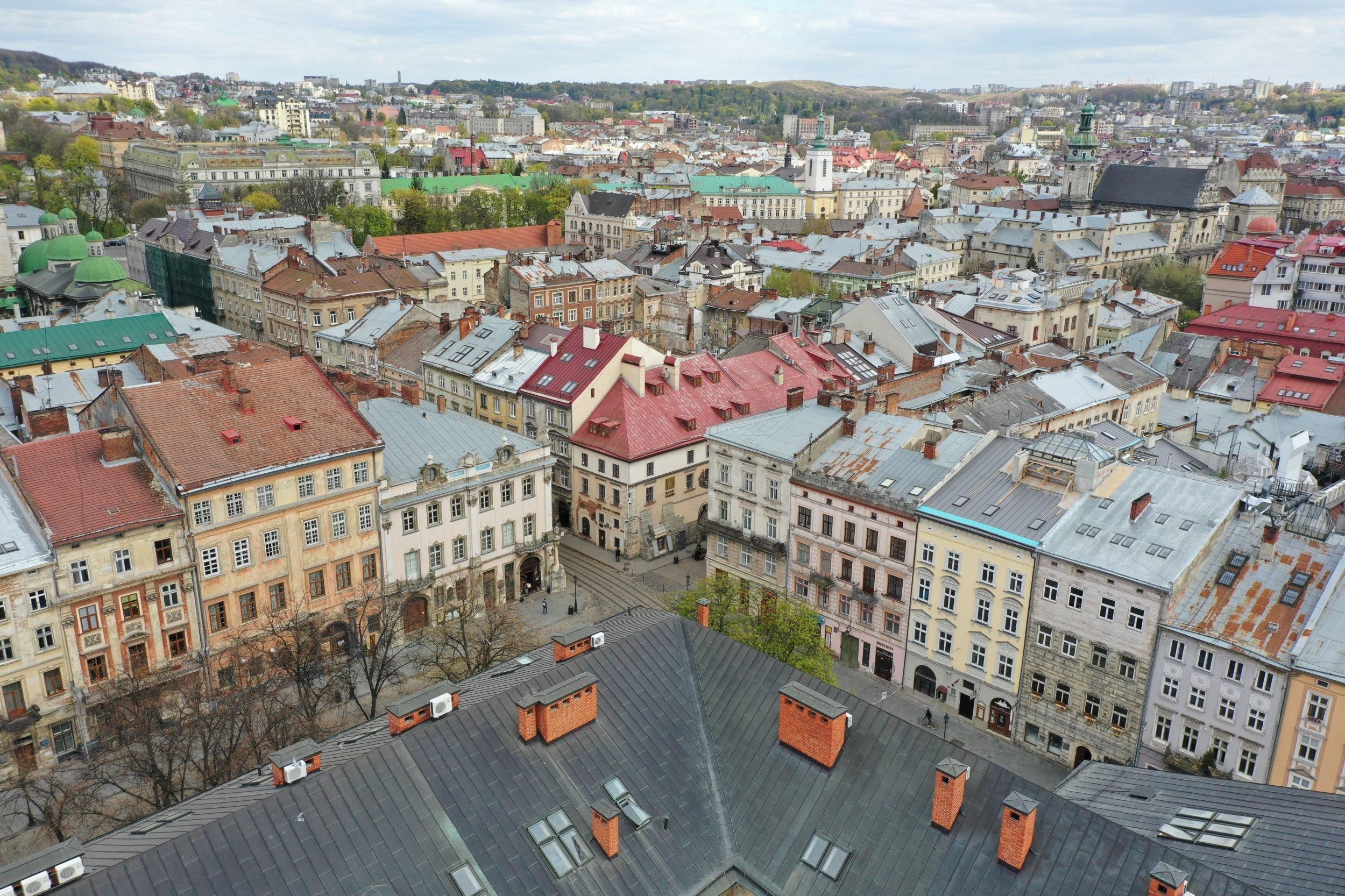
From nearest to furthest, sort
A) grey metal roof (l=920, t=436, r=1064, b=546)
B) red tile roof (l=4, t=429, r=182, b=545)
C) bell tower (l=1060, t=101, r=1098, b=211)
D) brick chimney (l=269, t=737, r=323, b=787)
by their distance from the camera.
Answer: brick chimney (l=269, t=737, r=323, b=787) → red tile roof (l=4, t=429, r=182, b=545) → grey metal roof (l=920, t=436, r=1064, b=546) → bell tower (l=1060, t=101, r=1098, b=211)

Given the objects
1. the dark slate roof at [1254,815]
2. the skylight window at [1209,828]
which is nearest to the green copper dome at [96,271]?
the dark slate roof at [1254,815]

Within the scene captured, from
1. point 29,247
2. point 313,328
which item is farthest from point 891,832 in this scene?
point 29,247

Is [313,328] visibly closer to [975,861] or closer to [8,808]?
[8,808]

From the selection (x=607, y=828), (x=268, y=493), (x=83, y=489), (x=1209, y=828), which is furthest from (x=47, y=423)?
(x=1209, y=828)

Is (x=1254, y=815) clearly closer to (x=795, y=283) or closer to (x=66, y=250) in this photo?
(x=795, y=283)

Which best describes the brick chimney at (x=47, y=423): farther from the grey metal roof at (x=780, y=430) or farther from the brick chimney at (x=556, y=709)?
the brick chimney at (x=556, y=709)

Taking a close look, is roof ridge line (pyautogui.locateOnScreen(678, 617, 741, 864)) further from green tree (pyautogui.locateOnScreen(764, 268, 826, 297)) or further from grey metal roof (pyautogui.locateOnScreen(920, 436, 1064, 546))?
green tree (pyautogui.locateOnScreen(764, 268, 826, 297))

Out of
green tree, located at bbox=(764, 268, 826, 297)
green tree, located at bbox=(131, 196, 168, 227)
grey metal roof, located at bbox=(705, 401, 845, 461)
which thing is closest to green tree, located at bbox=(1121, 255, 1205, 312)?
green tree, located at bbox=(764, 268, 826, 297)
